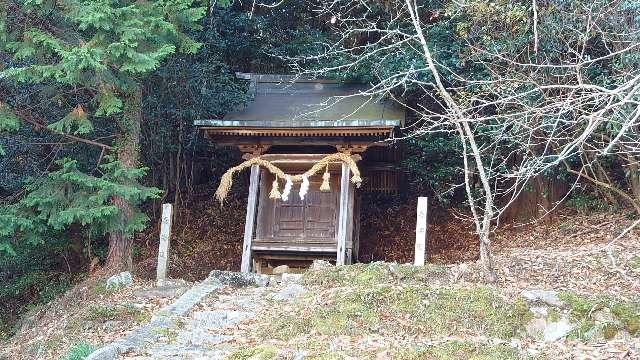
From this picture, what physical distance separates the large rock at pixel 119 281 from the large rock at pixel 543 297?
5.91m

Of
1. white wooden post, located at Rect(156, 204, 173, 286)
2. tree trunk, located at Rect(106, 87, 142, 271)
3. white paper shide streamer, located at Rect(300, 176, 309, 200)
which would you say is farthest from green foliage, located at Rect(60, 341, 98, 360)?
white paper shide streamer, located at Rect(300, 176, 309, 200)

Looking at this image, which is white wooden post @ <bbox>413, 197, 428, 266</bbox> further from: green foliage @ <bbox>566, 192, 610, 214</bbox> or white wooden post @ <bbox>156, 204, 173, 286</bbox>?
green foliage @ <bbox>566, 192, 610, 214</bbox>

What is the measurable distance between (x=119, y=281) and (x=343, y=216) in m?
3.87

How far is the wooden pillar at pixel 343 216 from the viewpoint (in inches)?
427

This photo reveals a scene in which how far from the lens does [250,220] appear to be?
11.3m

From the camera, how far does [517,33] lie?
11.2 metres

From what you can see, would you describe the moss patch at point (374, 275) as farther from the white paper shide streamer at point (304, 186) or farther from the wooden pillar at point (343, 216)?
the white paper shide streamer at point (304, 186)

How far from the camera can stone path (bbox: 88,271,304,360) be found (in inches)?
237

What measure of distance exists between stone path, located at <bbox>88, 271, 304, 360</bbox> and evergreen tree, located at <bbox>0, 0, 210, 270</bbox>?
2057 mm

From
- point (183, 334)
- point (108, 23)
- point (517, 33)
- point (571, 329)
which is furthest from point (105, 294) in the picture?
point (517, 33)

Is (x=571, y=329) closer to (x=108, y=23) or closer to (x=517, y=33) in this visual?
(x=517, y=33)

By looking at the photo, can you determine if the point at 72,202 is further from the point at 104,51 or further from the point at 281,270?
the point at 281,270

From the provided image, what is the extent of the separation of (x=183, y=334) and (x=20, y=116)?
552 centimetres

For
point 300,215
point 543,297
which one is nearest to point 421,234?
point 300,215
